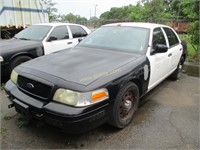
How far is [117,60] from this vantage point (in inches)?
128

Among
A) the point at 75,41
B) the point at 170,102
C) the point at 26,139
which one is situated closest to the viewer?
the point at 26,139

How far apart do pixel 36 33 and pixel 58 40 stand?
0.69 meters

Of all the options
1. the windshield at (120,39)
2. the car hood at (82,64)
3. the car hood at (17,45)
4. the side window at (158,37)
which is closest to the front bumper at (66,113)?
the car hood at (82,64)

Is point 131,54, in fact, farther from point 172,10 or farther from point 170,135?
point 172,10

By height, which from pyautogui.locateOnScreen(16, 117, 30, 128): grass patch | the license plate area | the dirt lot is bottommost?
the dirt lot

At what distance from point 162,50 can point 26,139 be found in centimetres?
284

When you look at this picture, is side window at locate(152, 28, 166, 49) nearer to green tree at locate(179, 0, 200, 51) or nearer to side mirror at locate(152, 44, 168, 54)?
side mirror at locate(152, 44, 168, 54)

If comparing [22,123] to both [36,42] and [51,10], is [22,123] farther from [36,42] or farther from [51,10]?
[51,10]

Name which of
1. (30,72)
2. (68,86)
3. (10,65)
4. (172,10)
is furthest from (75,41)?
(172,10)

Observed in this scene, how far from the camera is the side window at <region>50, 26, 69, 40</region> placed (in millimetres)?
6034

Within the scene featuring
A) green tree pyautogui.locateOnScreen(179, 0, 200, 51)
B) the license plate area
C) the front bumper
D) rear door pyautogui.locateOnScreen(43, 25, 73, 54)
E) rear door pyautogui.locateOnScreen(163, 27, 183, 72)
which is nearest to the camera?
the front bumper

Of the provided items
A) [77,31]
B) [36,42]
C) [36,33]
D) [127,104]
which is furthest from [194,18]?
[127,104]

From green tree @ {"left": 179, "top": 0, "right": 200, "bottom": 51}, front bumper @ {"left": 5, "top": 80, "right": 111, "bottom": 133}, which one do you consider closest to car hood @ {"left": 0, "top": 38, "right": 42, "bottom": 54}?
front bumper @ {"left": 5, "top": 80, "right": 111, "bottom": 133}

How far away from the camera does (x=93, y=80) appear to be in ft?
8.48
